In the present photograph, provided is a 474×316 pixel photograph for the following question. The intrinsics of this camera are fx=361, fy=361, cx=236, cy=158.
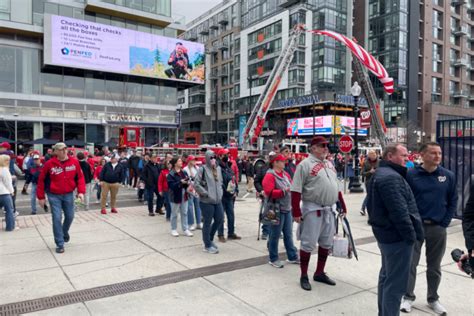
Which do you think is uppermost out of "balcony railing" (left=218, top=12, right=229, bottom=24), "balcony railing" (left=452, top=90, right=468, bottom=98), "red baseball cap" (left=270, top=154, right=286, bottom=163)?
"balcony railing" (left=218, top=12, right=229, bottom=24)

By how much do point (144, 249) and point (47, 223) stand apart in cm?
376

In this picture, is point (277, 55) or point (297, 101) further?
point (277, 55)

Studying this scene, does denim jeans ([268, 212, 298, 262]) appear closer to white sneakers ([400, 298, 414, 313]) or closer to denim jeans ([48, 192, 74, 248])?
white sneakers ([400, 298, 414, 313])

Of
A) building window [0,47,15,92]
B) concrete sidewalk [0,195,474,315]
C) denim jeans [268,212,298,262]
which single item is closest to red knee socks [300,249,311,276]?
concrete sidewalk [0,195,474,315]

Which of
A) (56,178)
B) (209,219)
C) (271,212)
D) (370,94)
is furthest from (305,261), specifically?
(370,94)

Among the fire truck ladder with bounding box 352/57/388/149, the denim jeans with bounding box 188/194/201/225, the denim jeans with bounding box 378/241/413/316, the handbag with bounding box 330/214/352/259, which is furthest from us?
the fire truck ladder with bounding box 352/57/388/149

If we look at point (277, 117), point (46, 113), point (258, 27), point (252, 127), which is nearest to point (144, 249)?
point (252, 127)

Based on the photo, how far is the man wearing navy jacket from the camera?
4.07 metres

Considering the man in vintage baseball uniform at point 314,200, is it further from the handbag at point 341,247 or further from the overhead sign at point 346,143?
the overhead sign at point 346,143

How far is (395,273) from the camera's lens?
3.35 metres

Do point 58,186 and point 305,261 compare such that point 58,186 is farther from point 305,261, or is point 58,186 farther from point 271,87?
point 271,87

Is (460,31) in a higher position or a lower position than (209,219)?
higher

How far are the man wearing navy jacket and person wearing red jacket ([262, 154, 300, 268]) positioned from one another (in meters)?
1.91

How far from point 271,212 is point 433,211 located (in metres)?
2.18
